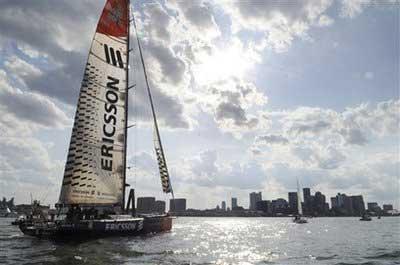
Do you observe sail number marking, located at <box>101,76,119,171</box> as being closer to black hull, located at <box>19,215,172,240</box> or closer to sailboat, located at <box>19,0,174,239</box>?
sailboat, located at <box>19,0,174,239</box>

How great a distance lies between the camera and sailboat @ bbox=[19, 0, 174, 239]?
132 ft

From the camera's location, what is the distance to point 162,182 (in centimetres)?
5653

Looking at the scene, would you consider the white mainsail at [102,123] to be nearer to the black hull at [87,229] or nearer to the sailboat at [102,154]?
the sailboat at [102,154]

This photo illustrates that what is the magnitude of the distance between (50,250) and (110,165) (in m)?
16.5

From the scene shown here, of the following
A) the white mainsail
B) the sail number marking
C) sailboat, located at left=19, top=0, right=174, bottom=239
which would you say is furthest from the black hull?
the sail number marking

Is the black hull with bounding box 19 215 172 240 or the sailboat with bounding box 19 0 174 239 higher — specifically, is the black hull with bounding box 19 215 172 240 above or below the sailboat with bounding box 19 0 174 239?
below

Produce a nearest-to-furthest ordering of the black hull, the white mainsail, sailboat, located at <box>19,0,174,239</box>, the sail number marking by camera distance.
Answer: the black hull
sailboat, located at <box>19,0,174,239</box>
the white mainsail
the sail number marking

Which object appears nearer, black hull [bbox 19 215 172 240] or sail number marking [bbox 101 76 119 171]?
black hull [bbox 19 215 172 240]

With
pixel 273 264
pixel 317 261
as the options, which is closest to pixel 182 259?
pixel 273 264

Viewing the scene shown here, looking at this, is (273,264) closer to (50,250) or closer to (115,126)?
(50,250)

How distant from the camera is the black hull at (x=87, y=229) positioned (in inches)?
1463

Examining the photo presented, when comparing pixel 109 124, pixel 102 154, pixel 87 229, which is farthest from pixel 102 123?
pixel 87 229

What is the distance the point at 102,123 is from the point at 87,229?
13691 mm

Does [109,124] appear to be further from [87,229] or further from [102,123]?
[87,229]
